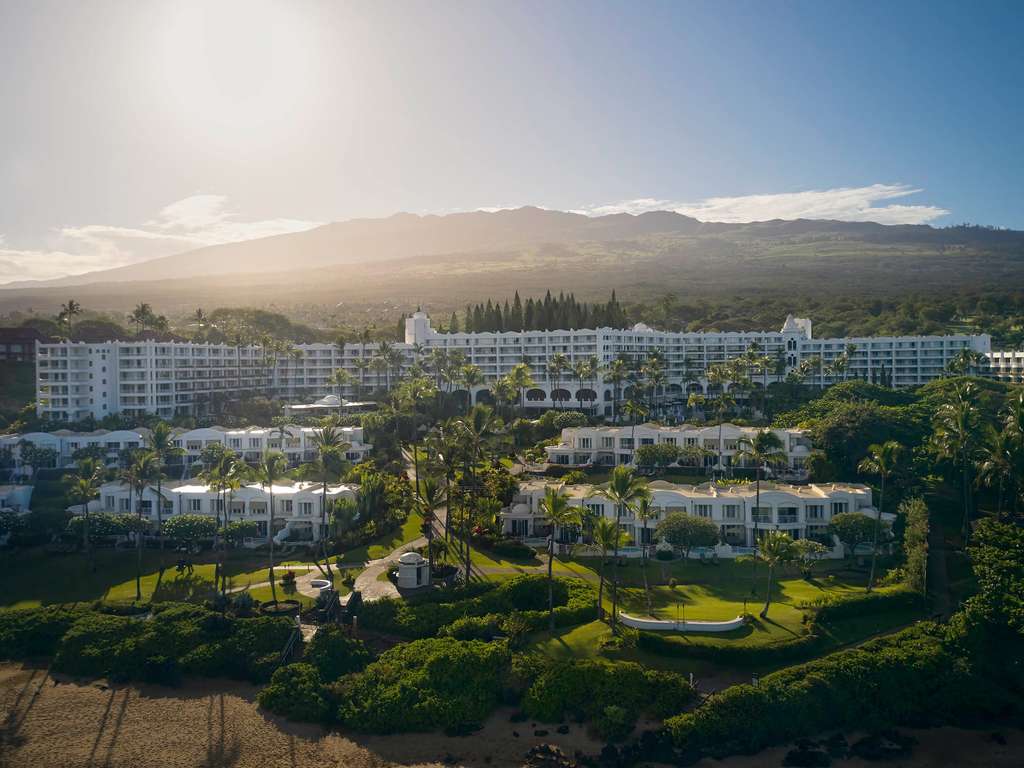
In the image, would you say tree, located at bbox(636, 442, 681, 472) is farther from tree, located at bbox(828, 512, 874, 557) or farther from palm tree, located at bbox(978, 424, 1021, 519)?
palm tree, located at bbox(978, 424, 1021, 519)

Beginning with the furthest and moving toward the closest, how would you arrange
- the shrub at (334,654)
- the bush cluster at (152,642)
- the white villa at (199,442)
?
1. the white villa at (199,442)
2. the bush cluster at (152,642)
3. the shrub at (334,654)

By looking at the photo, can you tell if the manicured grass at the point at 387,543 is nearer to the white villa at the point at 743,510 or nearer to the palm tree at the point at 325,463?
the palm tree at the point at 325,463

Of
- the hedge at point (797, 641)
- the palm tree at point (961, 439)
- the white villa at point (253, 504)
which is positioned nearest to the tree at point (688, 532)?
the hedge at point (797, 641)

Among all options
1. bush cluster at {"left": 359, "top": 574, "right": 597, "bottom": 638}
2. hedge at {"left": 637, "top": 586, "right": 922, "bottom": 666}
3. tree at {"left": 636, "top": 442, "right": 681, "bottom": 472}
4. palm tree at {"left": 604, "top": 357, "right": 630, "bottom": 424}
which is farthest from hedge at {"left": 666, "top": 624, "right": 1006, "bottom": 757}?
palm tree at {"left": 604, "top": 357, "right": 630, "bottom": 424}

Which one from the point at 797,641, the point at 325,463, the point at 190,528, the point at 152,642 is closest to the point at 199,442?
the point at 190,528

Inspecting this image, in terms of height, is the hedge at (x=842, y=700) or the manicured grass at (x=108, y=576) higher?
the manicured grass at (x=108, y=576)

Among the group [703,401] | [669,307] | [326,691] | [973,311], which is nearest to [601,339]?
[703,401]
